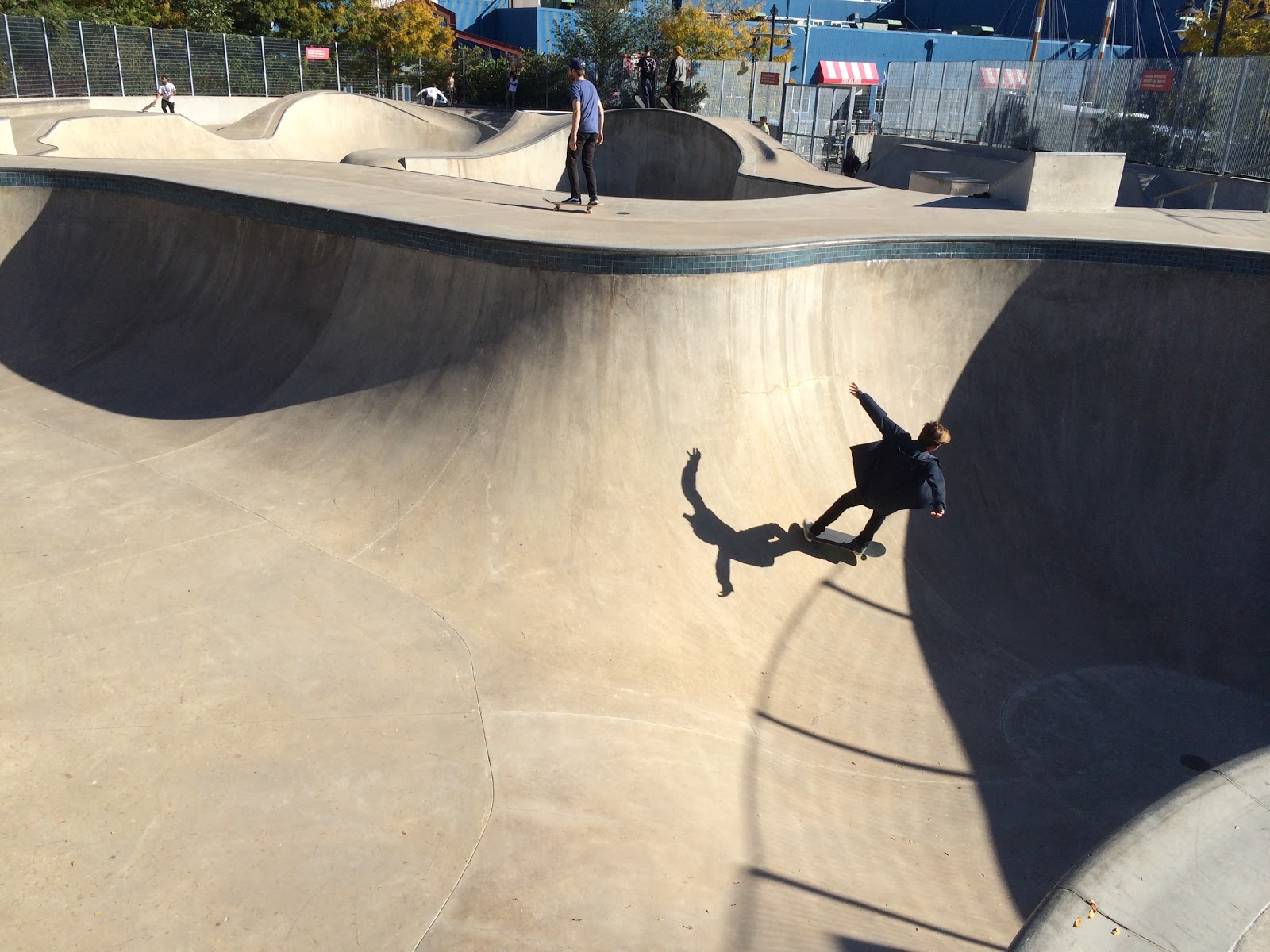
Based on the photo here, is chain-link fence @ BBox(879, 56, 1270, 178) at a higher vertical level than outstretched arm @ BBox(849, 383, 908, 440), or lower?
higher

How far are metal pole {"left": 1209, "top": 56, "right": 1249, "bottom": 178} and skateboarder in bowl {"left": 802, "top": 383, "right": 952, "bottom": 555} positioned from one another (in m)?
14.1

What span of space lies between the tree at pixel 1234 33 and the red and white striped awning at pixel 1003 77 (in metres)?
9.33

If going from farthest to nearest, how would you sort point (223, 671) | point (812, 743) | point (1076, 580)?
1. point (1076, 580)
2. point (812, 743)
3. point (223, 671)

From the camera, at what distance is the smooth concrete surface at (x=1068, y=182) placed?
37.1 feet

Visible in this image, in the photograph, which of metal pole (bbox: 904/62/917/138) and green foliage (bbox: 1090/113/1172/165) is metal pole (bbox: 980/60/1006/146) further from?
green foliage (bbox: 1090/113/1172/165)

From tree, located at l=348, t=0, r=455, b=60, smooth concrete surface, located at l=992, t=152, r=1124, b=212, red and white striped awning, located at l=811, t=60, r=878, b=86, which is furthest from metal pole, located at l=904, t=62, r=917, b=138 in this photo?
tree, located at l=348, t=0, r=455, b=60

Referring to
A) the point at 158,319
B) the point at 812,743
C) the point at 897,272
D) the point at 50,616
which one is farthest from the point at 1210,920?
the point at 158,319

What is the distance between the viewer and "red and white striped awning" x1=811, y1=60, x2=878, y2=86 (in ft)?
139

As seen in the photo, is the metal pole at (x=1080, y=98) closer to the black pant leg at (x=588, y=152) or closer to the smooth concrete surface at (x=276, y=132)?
the smooth concrete surface at (x=276, y=132)

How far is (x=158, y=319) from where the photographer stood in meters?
8.95

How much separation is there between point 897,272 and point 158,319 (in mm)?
6897

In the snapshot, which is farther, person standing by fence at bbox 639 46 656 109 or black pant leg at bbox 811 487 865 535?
person standing by fence at bbox 639 46 656 109

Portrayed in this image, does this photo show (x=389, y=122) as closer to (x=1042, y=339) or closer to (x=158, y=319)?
(x=158, y=319)

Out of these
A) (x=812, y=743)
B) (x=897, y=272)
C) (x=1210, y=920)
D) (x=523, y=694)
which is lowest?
(x=812, y=743)
